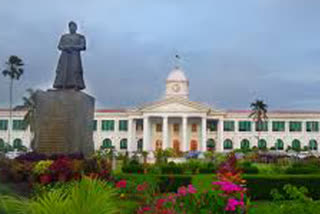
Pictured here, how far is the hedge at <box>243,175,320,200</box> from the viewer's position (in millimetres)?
15641

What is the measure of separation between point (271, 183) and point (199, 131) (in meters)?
54.4

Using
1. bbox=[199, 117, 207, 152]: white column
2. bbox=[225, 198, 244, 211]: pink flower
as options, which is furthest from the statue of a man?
bbox=[199, 117, 207, 152]: white column

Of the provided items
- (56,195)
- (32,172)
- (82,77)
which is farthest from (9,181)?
(56,195)

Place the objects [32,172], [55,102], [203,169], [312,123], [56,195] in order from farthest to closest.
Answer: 1. [312,123]
2. [203,169]
3. [55,102]
4. [32,172]
5. [56,195]

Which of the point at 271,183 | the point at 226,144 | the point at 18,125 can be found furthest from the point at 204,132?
the point at 271,183

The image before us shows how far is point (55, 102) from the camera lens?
39.4 feet

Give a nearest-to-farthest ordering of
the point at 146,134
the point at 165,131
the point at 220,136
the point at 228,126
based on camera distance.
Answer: the point at 146,134, the point at 165,131, the point at 220,136, the point at 228,126

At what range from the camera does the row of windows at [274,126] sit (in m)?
69.4

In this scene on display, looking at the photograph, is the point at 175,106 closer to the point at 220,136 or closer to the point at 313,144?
the point at 220,136

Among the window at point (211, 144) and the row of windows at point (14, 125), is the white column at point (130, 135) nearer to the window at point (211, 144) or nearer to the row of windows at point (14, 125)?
the window at point (211, 144)

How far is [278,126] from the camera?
231ft

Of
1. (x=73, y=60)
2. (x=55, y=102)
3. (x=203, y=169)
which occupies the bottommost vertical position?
(x=203, y=169)

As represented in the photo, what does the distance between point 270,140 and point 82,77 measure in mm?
60537

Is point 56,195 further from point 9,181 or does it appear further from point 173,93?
point 173,93
